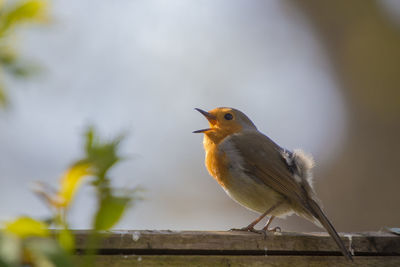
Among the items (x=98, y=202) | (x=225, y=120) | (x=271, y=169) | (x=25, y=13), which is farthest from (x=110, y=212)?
(x=225, y=120)

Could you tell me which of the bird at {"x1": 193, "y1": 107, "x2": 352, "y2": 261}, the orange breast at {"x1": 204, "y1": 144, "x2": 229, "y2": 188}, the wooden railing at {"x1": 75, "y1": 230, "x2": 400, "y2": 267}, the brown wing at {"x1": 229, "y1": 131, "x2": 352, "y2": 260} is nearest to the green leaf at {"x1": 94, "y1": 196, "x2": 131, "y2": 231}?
the wooden railing at {"x1": 75, "y1": 230, "x2": 400, "y2": 267}

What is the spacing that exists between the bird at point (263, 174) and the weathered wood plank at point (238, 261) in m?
1.04

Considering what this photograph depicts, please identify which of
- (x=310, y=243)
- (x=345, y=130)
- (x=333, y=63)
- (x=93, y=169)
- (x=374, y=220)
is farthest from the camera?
(x=333, y=63)

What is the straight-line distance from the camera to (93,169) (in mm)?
626

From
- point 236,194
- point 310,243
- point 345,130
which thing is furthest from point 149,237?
point 345,130

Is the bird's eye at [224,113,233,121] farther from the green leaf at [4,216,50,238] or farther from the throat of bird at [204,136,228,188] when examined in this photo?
the green leaf at [4,216,50,238]

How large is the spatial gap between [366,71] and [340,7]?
985 millimetres

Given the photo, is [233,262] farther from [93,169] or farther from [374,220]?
[374,220]

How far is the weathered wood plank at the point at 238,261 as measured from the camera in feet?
6.44

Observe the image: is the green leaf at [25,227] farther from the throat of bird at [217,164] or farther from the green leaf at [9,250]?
the throat of bird at [217,164]

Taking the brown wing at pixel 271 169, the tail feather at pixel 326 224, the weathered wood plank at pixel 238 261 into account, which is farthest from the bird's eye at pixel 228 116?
the weathered wood plank at pixel 238 261

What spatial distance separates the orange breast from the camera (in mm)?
3906

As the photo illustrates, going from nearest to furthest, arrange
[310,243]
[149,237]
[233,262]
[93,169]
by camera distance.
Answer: [93,169], [149,237], [233,262], [310,243]

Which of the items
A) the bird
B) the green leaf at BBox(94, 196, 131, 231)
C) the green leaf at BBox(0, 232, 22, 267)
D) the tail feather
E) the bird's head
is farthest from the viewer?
the bird's head
